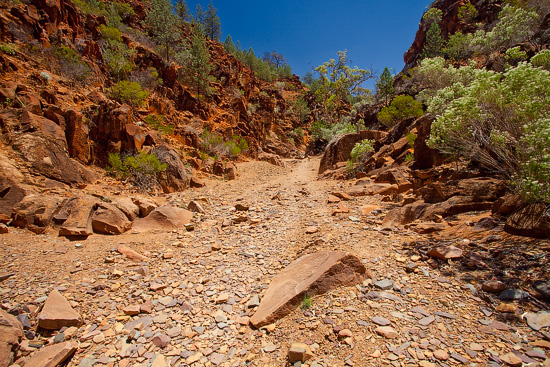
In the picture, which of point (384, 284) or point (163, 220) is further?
point (163, 220)

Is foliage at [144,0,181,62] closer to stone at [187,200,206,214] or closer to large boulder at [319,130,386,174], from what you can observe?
large boulder at [319,130,386,174]

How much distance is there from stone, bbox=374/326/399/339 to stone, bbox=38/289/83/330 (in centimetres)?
380

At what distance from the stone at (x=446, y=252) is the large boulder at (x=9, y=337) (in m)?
5.66

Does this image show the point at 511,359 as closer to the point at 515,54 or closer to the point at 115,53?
the point at 515,54

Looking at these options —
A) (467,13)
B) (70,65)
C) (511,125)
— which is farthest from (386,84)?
(70,65)

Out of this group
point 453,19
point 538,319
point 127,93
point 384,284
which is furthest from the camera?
point 453,19

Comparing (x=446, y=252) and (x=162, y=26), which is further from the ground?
(x=162, y=26)

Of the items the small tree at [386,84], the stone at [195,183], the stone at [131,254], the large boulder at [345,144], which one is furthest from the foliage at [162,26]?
the small tree at [386,84]

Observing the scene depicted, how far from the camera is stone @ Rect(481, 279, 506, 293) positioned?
9.44 feet

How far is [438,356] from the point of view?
222cm

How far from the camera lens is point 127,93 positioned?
38.8 feet

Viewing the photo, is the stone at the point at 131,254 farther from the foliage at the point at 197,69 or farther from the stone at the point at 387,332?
the foliage at the point at 197,69

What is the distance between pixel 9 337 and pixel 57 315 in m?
0.46

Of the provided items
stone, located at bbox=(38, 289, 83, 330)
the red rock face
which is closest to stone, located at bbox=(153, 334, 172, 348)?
stone, located at bbox=(38, 289, 83, 330)
